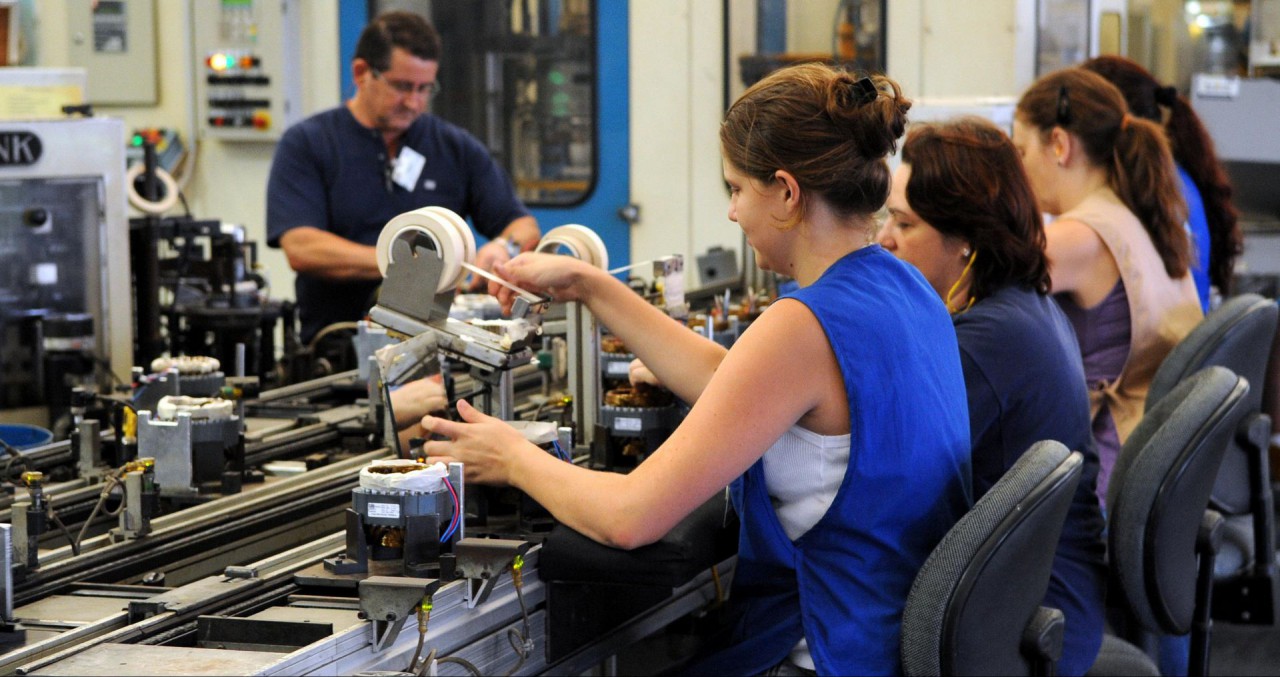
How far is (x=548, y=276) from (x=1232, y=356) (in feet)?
4.38

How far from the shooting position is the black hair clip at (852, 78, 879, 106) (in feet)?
5.01

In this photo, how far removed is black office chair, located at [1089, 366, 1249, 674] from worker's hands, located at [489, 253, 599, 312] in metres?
0.84

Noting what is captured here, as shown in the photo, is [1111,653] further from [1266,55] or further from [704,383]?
[1266,55]

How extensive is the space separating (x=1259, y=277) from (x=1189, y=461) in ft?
8.84

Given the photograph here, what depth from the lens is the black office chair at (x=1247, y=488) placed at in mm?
2537

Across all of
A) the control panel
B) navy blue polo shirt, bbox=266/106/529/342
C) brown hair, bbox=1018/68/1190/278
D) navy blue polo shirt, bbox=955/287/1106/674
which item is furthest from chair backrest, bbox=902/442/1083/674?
the control panel

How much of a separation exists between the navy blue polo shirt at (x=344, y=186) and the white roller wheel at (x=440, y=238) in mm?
1654

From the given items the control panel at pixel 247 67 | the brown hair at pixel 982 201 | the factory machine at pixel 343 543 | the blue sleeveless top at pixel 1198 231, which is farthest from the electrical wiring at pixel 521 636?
the control panel at pixel 247 67

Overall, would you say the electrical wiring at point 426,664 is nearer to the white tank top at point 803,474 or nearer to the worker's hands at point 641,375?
the white tank top at point 803,474

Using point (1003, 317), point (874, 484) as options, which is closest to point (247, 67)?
point (1003, 317)

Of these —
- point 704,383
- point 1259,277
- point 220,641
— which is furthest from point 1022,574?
point 1259,277

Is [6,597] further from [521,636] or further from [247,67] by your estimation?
[247,67]

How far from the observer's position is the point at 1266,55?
15.2ft

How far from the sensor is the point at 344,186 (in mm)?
3471
